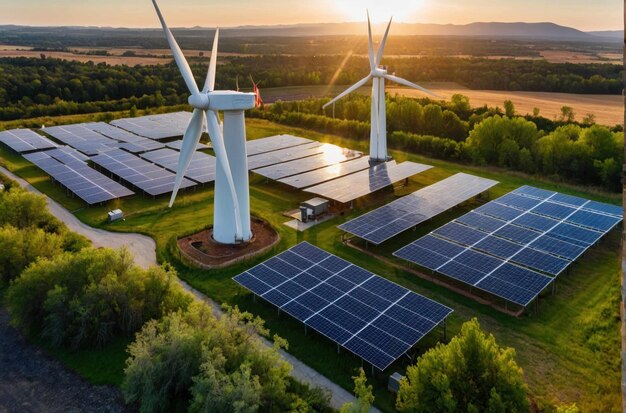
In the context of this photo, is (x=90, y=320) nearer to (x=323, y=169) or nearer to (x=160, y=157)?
(x=323, y=169)

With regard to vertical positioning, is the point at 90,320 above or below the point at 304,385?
above

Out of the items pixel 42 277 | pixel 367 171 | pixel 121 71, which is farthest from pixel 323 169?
pixel 121 71

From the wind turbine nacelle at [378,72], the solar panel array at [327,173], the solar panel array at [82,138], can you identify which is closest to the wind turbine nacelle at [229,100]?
the solar panel array at [327,173]

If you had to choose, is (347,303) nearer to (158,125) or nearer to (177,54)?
(177,54)

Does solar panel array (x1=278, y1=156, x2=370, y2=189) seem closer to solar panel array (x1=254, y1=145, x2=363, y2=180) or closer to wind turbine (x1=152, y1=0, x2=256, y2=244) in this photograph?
solar panel array (x1=254, y1=145, x2=363, y2=180)

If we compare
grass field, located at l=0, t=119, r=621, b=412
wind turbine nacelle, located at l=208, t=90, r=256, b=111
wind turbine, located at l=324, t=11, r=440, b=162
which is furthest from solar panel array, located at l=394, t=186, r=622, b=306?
wind turbine, located at l=324, t=11, r=440, b=162

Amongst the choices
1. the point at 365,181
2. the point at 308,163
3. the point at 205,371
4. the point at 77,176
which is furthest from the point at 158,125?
the point at 205,371
